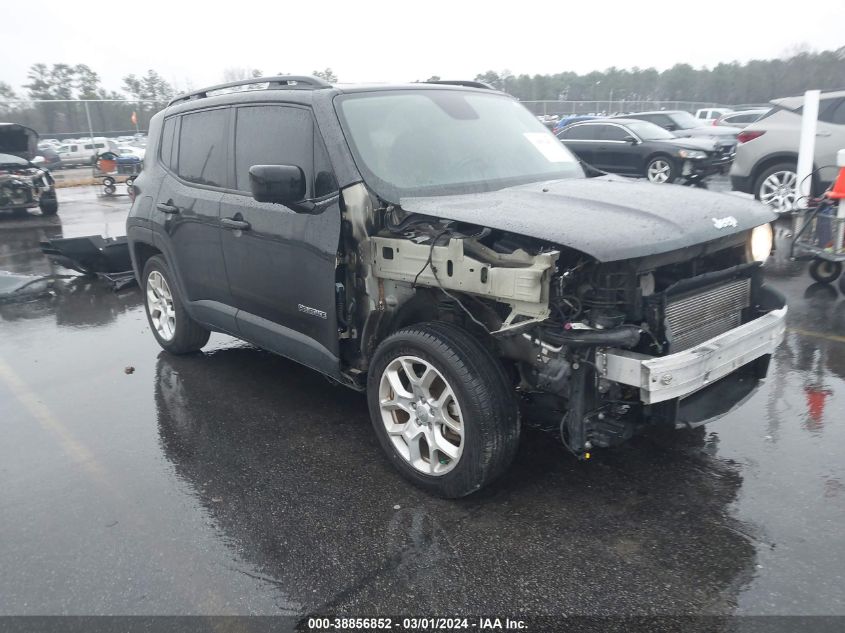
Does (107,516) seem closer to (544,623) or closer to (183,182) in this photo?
(544,623)

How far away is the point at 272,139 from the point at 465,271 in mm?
1762

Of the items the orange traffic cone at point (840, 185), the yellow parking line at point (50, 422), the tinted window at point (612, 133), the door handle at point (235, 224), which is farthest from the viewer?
the tinted window at point (612, 133)

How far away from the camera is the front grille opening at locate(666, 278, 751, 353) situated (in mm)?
3020

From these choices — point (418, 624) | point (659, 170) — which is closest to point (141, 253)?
point (418, 624)

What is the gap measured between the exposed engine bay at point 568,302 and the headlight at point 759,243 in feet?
0.17

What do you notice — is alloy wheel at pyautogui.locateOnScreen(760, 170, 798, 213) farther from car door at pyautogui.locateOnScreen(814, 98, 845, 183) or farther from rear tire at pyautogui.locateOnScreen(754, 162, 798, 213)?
car door at pyautogui.locateOnScreen(814, 98, 845, 183)

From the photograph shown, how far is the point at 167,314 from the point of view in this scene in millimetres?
5656

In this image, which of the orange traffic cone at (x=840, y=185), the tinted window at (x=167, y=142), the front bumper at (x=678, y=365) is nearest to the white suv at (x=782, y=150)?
the orange traffic cone at (x=840, y=185)

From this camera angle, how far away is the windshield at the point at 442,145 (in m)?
3.73

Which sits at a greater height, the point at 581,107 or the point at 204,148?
the point at 581,107

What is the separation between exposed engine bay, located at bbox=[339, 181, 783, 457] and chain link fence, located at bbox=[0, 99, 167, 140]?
26.1m

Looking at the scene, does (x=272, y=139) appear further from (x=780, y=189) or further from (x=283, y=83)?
(x=780, y=189)

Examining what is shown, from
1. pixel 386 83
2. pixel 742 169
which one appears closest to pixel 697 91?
pixel 742 169

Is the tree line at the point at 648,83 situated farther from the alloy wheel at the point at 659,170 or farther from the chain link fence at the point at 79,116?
the alloy wheel at the point at 659,170
